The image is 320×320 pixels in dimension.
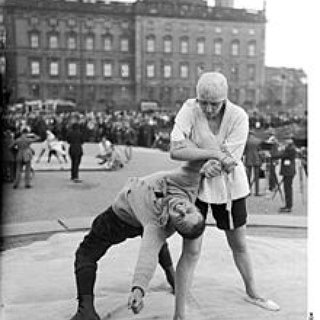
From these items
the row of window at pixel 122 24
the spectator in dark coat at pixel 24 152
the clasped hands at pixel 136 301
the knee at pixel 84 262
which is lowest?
the clasped hands at pixel 136 301

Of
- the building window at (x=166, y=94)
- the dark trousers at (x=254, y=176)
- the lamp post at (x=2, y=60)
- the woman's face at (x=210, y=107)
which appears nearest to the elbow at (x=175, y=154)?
the woman's face at (x=210, y=107)

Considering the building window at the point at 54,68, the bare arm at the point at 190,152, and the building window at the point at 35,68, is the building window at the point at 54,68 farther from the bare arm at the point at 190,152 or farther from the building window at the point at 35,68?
the bare arm at the point at 190,152

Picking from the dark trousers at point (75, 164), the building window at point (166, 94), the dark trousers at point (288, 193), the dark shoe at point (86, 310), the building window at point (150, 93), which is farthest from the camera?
the dark trousers at point (288, 193)

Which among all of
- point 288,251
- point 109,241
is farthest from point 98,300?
point 288,251

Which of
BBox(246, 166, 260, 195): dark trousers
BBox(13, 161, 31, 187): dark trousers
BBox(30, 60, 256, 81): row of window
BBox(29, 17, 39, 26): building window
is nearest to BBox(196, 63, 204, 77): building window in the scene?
BBox(30, 60, 256, 81): row of window

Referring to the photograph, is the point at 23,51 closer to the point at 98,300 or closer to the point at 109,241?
the point at 109,241

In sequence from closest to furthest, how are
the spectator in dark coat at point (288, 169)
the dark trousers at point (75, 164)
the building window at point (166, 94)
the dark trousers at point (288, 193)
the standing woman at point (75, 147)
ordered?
the building window at point (166, 94) < the standing woman at point (75, 147) < the spectator in dark coat at point (288, 169) < the dark trousers at point (75, 164) < the dark trousers at point (288, 193)

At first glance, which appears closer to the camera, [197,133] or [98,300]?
[197,133]

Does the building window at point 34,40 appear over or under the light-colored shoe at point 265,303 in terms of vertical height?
over
